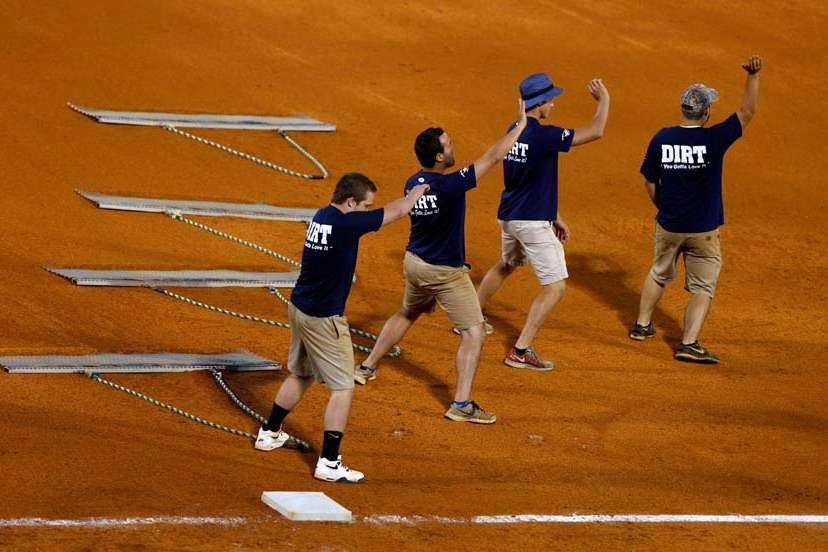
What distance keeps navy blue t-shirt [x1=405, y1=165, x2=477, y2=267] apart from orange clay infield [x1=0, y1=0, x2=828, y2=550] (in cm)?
133

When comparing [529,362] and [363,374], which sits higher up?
[529,362]

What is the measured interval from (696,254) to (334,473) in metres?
4.83

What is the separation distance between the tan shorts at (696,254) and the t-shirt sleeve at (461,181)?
3.18 meters

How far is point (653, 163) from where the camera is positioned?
12.8 m

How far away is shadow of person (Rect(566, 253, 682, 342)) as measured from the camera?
13.9m

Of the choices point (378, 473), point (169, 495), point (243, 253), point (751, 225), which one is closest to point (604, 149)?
point (751, 225)

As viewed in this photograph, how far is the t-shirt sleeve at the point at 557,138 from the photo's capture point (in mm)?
11734


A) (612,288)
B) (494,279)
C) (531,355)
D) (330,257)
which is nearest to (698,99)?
(494,279)

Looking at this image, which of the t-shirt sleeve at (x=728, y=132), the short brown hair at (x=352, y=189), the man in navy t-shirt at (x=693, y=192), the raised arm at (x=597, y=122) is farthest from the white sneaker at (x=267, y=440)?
the t-shirt sleeve at (x=728, y=132)

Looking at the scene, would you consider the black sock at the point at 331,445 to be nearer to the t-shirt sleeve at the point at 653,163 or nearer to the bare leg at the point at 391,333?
the bare leg at the point at 391,333

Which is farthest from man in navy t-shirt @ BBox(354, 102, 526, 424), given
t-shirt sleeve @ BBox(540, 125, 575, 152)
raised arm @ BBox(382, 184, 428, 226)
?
t-shirt sleeve @ BBox(540, 125, 575, 152)

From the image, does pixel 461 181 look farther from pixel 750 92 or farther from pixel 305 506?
pixel 750 92

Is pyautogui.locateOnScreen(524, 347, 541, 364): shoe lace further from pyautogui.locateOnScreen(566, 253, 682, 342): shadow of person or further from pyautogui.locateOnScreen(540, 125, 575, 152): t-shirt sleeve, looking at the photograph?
pyautogui.locateOnScreen(540, 125, 575, 152): t-shirt sleeve

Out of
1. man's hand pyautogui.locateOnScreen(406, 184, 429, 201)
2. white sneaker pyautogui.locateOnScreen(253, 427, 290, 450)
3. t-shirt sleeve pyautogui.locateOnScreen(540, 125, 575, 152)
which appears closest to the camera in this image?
man's hand pyautogui.locateOnScreen(406, 184, 429, 201)
